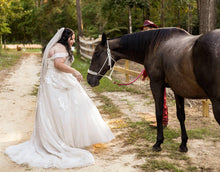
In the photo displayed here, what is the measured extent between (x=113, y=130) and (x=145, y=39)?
181cm

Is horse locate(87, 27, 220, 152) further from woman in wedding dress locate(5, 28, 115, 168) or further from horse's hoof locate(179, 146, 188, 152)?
woman in wedding dress locate(5, 28, 115, 168)

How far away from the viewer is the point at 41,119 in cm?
352

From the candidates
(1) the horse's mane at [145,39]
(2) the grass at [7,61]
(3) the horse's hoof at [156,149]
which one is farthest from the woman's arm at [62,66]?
(2) the grass at [7,61]

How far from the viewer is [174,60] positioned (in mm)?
3023

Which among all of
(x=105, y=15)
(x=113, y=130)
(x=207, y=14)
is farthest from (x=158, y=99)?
(x=105, y=15)

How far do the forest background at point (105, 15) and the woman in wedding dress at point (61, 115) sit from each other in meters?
3.14

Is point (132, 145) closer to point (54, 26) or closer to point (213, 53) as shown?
point (213, 53)

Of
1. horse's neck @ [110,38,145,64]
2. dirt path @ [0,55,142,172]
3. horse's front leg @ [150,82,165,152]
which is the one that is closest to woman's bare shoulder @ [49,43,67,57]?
horse's neck @ [110,38,145,64]

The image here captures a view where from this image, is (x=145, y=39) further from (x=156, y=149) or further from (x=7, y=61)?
(x=7, y=61)

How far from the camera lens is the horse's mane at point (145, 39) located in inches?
133

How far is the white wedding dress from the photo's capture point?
3.41 metres

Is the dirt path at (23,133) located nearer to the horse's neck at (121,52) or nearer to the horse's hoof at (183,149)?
the horse's hoof at (183,149)

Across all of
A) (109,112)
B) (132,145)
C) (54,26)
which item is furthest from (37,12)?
(132,145)

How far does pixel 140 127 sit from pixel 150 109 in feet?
4.11
